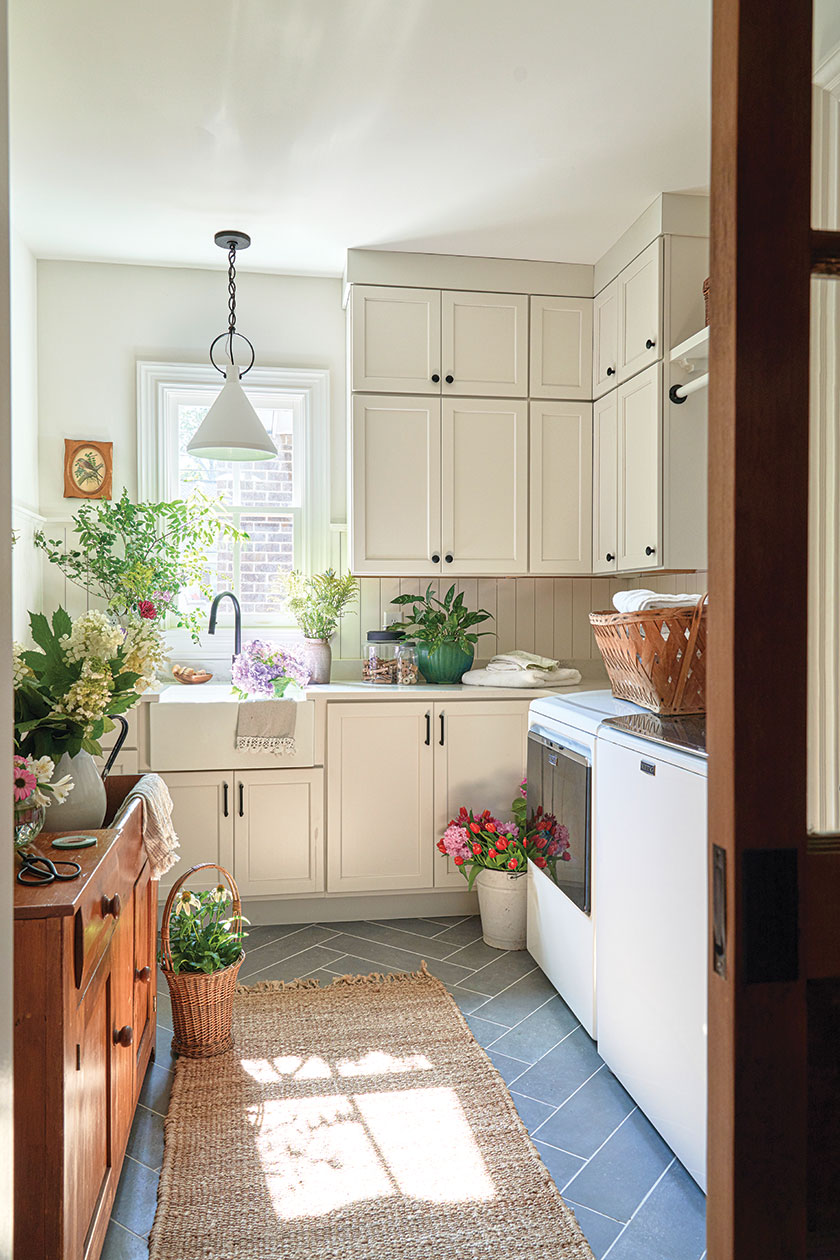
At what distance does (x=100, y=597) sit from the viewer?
12.4ft

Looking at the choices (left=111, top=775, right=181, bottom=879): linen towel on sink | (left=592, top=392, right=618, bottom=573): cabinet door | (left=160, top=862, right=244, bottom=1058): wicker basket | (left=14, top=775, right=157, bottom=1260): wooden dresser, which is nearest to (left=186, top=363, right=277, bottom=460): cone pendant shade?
(left=592, top=392, right=618, bottom=573): cabinet door

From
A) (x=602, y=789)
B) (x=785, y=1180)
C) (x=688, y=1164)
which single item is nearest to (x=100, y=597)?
(x=602, y=789)

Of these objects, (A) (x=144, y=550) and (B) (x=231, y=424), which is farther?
(A) (x=144, y=550)

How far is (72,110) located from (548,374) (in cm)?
203

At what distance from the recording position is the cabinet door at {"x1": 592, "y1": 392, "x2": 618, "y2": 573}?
360 centimetres

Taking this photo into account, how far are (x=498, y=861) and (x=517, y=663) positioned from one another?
871 mm

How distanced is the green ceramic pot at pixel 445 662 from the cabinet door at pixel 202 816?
3.16 ft

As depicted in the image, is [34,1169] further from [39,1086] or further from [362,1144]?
[362,1144]

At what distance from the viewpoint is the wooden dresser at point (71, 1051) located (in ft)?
4.04

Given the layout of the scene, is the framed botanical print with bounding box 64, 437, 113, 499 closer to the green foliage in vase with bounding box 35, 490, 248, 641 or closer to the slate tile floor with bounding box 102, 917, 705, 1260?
the green foliage in vase with bounding box 35, 490, 248, 641

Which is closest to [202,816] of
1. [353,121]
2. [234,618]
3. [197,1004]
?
[234,618]

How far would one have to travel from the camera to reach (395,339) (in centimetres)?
363

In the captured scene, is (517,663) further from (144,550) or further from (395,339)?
(144,550)

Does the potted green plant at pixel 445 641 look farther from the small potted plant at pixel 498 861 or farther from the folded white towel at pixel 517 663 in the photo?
the small potted plant at pixel 498 861
